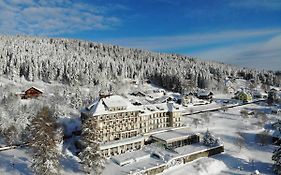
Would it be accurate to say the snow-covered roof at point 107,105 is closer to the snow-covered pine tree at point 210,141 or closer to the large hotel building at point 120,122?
the large hotel building at point 120,122

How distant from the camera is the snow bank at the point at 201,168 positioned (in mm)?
54375

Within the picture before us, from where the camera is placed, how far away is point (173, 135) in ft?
212

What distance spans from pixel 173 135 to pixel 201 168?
10.8m

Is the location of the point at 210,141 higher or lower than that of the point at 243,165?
higher

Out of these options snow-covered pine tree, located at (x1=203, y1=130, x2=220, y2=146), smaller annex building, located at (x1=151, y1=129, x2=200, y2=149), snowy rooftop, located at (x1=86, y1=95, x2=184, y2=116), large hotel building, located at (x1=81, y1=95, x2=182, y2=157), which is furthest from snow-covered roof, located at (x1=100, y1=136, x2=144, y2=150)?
snow-covered pine tree, located at (x1=203, y1=130, x2=220, y2=146)

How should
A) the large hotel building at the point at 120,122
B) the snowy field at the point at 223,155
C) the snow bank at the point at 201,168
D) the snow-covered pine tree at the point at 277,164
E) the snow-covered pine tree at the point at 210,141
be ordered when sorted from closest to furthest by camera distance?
the snowy field at the point at 223,155 → the snow-covered pine tree at the point at 277,164 → the snow bank at the point at 201,168 → the large hotel building at the point at 120,122 → the snow-covered pine tree at the point at 210,141

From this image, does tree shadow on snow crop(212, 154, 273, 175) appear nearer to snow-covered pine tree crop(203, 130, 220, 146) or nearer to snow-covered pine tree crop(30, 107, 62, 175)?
snow-covered pine tree crop(203, 130, 220, 146)

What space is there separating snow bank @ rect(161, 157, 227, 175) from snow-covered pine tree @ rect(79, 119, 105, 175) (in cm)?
1214

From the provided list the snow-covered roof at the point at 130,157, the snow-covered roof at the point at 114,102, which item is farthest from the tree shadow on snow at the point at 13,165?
→ the snow-covered roof at the point at 114,102

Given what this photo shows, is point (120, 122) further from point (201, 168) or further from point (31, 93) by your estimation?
point (31, 93)

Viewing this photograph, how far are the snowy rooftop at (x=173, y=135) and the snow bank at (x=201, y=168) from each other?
6.41m

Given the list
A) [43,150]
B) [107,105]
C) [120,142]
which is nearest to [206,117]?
[120,142]

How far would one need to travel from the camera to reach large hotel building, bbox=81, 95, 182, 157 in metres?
58.4

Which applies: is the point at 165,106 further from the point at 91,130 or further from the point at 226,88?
the point at 226,88
